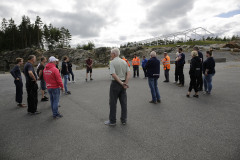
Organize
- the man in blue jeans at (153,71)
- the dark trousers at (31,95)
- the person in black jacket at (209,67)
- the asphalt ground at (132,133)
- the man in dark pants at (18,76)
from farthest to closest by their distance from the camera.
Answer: the person in black jacket at (209,67), the man in dark pants at (18,76), the man in blue jeans at (153,71), the dark trousers at (31,95), the asphalt ground at (132,133)

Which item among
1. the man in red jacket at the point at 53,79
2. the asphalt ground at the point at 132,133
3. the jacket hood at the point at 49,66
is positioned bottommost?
the asphalt ground at the point at 132,133

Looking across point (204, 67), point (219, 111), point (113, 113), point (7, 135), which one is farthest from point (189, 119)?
point (7, 135)

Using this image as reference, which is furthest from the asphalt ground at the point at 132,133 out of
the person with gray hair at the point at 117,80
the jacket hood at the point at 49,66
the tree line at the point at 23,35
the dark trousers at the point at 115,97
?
the tree line at the point at 23,35

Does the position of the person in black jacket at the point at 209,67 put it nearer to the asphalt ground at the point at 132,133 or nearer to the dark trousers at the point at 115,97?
the asphalt ground at the point at 132,133

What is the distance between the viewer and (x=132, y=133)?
3488mm

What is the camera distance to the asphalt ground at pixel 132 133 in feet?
9.00

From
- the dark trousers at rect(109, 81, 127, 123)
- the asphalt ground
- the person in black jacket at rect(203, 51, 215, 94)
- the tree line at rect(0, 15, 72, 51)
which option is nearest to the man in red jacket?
the asphalt ground

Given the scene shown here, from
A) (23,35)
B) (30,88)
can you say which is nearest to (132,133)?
(30,88)

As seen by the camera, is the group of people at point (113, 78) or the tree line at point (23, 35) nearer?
the group of people at point (113, 78)

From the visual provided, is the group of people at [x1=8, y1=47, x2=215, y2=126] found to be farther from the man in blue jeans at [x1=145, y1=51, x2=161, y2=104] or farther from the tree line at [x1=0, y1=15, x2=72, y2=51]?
the tree line at [x1=0, y1=15, x2=72, y2=51]

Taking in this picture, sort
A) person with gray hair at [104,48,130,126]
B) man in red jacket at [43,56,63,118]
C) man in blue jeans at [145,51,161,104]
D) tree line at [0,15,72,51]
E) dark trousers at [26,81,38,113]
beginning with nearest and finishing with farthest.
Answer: person with gray hair at [104,48,130,126], man in red jacket at [43,56,63,118], dark trousers at [26,81,38,113], man in blue jeans at [145,51,161,104], tree line at [0,15,72,51]

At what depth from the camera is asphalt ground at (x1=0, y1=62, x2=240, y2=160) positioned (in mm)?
2743

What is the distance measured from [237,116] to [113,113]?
3.62m

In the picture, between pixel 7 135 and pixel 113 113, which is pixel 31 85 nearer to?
pixel 7 135
